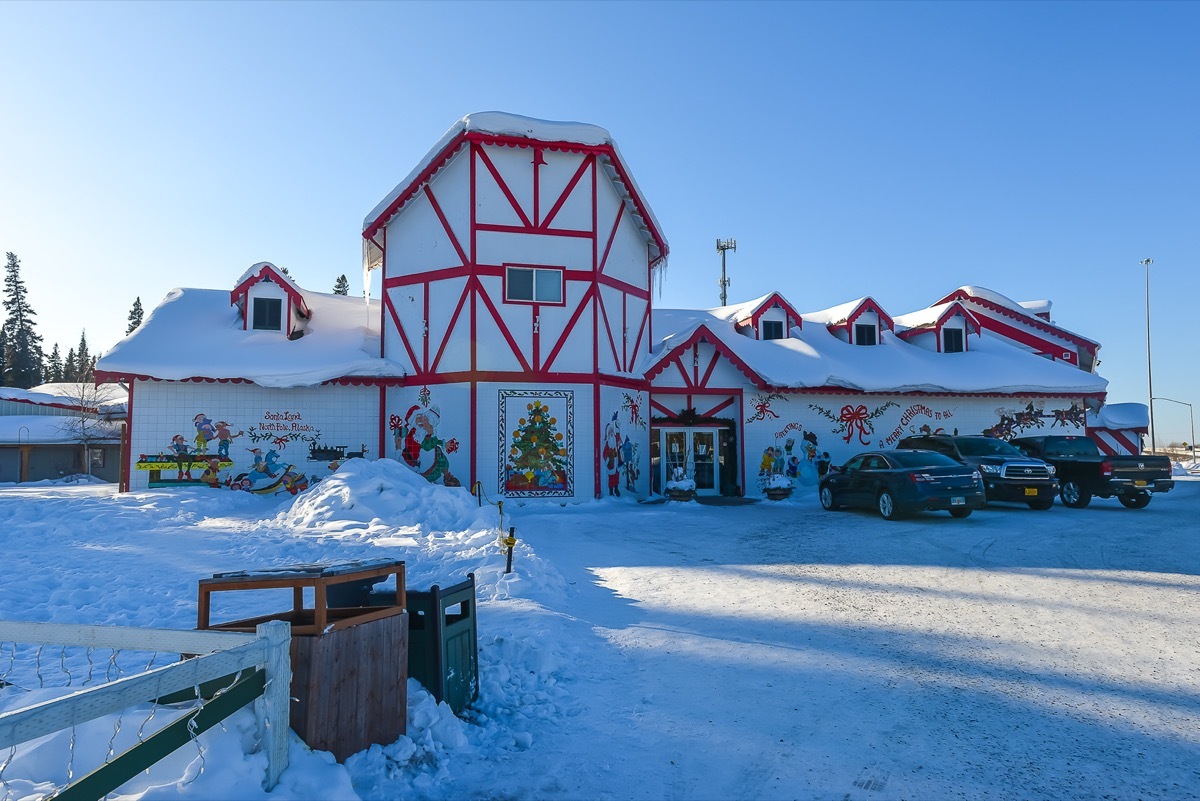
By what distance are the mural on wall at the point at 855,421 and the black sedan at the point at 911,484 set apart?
737cm

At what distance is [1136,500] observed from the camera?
1770 cm

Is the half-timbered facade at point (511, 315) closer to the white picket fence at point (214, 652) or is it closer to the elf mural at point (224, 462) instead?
the elf mural at point (224, 462)

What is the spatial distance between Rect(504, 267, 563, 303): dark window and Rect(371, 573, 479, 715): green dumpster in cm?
1471

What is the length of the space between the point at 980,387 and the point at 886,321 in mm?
4622

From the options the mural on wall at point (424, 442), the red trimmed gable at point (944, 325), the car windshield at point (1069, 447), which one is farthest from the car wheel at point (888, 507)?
the red trimmed gable at point (944, 325)

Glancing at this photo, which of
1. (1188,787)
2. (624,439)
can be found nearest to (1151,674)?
(1188,787)

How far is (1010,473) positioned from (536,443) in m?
11.1

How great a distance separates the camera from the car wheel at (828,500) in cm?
1764

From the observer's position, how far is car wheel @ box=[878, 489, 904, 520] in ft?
50.2

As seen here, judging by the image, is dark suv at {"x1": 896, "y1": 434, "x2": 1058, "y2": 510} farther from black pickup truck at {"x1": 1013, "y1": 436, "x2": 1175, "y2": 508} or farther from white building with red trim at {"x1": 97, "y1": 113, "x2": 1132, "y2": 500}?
white building with red trim at {"x1": 97, "y1": 113, "x2": 1132, "y2": 500}

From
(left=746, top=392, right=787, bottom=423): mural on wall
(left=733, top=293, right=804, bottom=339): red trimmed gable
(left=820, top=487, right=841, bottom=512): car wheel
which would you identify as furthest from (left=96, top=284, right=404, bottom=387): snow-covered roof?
(left=733, top=293, right=804, bottom=339): red trimmed gable

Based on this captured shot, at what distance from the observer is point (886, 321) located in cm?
2822

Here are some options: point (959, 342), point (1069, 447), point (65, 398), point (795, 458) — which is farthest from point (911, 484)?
point (65, 398)

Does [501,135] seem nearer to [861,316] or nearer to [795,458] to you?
[795,458]
